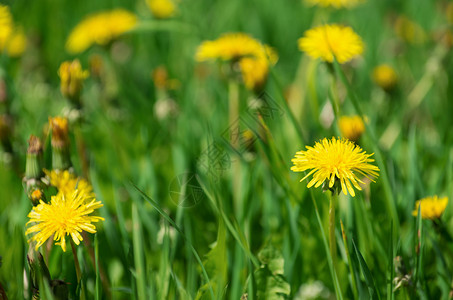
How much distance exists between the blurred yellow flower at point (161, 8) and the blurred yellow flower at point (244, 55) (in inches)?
48.0

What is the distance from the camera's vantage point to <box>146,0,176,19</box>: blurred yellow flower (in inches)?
119

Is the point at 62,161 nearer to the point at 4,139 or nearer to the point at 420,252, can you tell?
the point at 4,139

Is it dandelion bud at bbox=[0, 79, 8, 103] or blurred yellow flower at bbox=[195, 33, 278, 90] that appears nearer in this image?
blurred yellow flower at bbox=[195, 33, 278, 90]

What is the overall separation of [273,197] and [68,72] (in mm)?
769

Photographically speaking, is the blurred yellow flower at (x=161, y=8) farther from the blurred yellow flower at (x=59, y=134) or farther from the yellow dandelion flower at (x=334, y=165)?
the yellow dandelion flower at (x=334, y=165)

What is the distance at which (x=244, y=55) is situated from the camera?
186 centimetres

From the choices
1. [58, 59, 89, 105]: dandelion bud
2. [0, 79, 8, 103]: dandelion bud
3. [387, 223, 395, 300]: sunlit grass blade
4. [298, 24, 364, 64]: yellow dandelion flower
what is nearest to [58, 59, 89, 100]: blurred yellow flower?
[58, 59, 89, 105]: dandelion bud

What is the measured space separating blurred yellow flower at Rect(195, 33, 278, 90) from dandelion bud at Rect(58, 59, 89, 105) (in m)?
0.51

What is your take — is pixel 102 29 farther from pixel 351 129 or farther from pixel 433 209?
pixel 433 209

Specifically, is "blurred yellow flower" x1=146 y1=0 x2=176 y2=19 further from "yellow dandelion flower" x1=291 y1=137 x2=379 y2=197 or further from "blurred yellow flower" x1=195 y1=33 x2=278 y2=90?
"yellow dandelion flower" x1=291 y1=137 x2=379 y2=197

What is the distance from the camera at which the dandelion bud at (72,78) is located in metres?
1.53

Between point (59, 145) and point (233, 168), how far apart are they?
68 cm

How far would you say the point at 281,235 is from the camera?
145cm

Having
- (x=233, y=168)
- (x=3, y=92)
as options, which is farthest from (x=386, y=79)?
(x=3, y=92)
